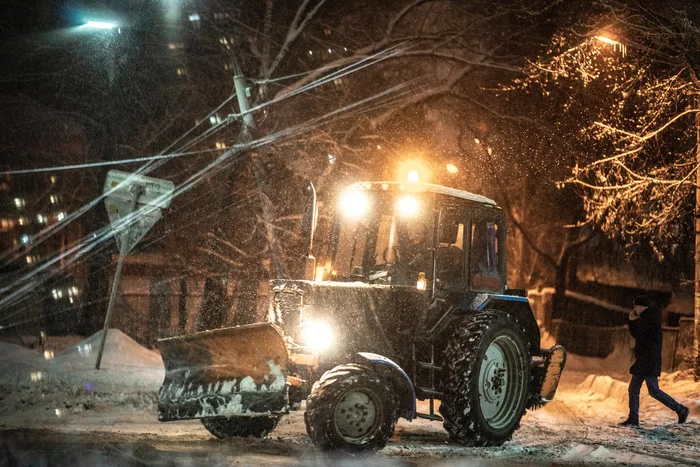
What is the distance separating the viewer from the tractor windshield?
916 centimetres

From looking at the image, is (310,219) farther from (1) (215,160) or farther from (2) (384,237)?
(1) (215,160)

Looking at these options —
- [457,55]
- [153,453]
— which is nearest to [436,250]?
[153,453]

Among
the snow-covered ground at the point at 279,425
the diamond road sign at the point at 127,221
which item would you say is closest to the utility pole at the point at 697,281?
the snow-covered ground at the point at 279,425

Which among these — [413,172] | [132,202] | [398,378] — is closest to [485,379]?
[398,378]

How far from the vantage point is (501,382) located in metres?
9.80

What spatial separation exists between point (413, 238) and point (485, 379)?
195cm

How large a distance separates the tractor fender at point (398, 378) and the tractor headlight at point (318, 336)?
574 mm

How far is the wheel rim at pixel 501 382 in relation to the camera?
958 cm

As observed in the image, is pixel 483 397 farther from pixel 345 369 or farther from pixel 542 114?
pixel 542 114

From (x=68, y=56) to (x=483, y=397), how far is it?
54.6 ft

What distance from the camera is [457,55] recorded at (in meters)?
20.1

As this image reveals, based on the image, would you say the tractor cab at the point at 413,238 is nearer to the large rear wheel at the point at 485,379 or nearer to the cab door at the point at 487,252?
the cab door at the point at 487,252

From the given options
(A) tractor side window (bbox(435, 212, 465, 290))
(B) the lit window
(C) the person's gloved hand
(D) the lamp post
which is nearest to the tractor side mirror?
(A) tractor side window (bbox(435, 212, 465, 290))

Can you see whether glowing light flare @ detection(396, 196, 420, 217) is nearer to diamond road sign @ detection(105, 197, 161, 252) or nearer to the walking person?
the walking person
